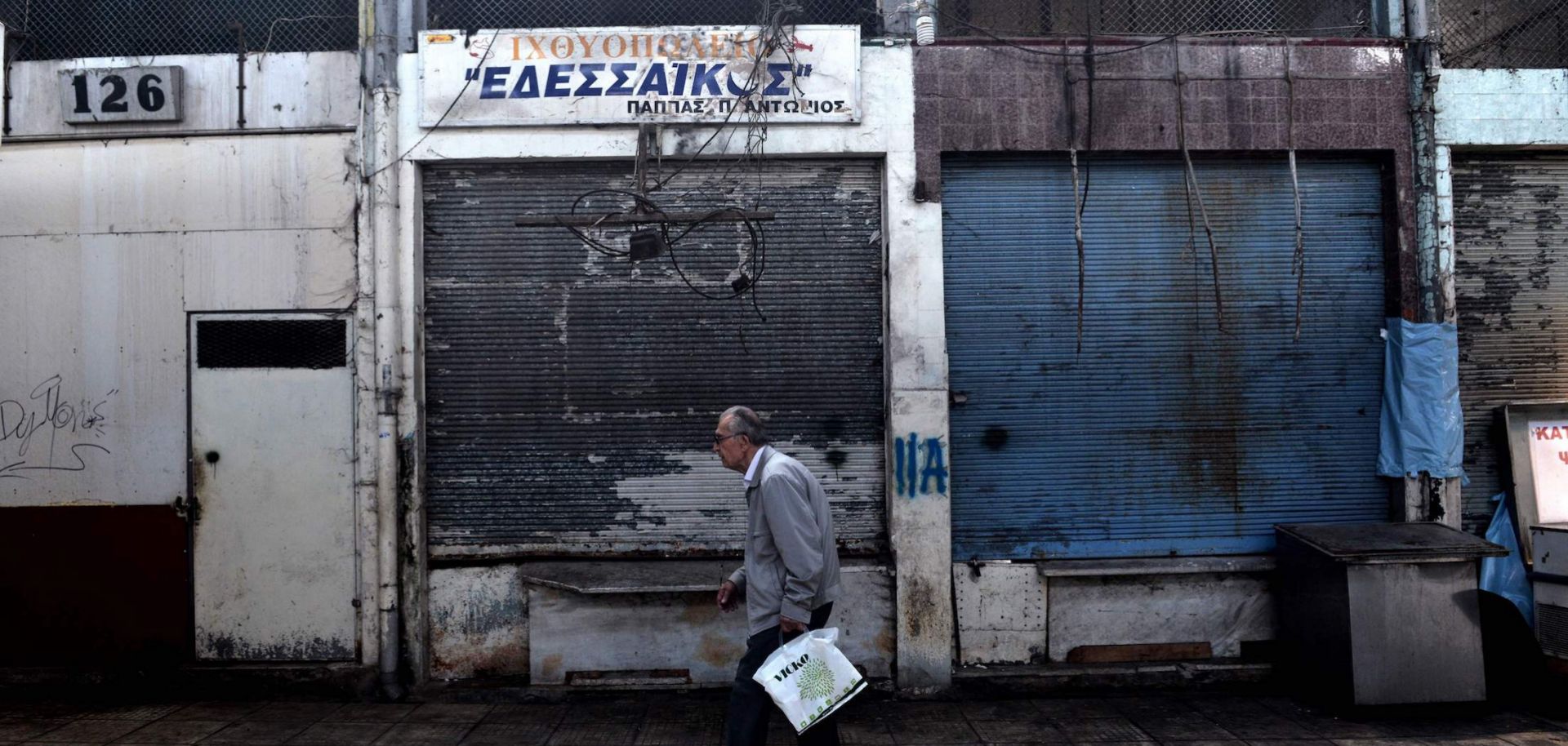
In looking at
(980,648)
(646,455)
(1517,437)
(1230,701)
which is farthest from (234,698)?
(1517,437)

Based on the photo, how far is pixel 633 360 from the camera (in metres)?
6.67

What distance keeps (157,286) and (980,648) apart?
5949 mm

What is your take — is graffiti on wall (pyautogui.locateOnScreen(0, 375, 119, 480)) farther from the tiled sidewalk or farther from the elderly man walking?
the elderly man walking

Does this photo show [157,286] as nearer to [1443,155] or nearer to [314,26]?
[314,26]

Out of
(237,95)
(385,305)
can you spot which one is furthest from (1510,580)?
(237,95)

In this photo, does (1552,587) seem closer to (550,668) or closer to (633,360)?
(633,360)

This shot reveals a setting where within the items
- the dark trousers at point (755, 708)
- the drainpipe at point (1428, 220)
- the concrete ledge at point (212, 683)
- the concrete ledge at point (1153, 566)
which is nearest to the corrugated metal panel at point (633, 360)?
the concrete ledge at point (212, 683)

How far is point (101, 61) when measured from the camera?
6656 millimetres

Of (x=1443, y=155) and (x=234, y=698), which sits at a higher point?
(x=1443, y=155)

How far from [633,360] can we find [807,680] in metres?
3.03

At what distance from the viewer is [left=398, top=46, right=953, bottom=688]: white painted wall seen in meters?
A: 6.43

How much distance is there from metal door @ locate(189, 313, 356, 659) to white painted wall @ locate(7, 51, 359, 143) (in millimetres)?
1453

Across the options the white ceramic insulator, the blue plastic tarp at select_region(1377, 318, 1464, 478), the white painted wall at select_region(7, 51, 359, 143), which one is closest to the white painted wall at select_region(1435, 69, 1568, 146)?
the blue plastic tarp at select_region(1377, 318, 1464, 478)

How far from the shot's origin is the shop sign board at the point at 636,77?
21.5 ft
